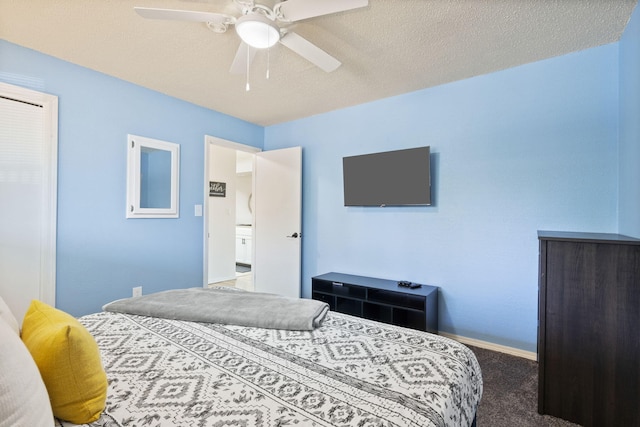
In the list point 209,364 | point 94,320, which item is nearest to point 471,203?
point 209,364

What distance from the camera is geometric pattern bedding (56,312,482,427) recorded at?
2.97 feet

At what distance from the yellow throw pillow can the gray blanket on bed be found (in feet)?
2.44

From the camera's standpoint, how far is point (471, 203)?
9.41ft

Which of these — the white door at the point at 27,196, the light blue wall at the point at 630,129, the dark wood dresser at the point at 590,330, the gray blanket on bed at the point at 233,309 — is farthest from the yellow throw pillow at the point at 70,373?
the light blue wall at the point at 630,129

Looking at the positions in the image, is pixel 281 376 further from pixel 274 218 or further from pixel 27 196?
pixel 274 218

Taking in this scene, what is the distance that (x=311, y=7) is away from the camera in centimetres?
164

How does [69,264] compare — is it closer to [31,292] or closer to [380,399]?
[31,292]

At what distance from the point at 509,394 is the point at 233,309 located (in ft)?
6.33

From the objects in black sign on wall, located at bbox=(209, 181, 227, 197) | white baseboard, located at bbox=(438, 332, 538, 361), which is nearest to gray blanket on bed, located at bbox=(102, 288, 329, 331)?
white baseboard, located at bbox=(438, 332, 538, 361)

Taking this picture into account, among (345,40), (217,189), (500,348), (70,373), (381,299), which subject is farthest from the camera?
(217,189)

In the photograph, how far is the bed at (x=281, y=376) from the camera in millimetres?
908

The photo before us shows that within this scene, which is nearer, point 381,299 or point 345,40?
point 345,40

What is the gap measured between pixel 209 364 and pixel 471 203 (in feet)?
8.52

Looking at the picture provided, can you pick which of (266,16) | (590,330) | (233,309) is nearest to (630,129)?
(590,330)
